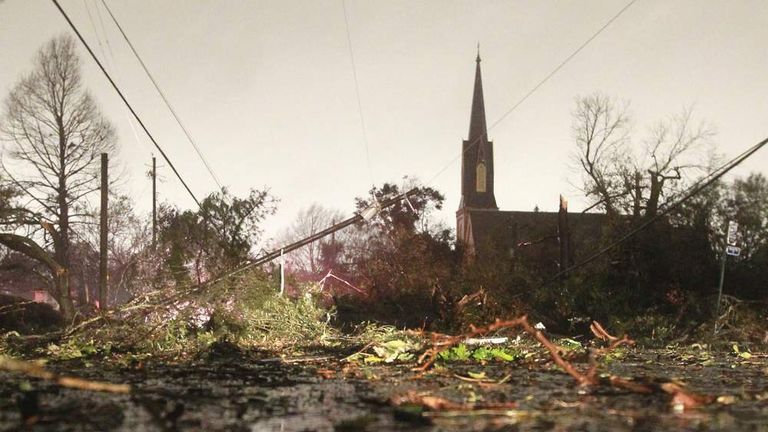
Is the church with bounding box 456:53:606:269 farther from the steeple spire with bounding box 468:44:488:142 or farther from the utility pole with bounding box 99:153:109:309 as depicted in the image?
the utility pole with bounding box 99:153:109:309

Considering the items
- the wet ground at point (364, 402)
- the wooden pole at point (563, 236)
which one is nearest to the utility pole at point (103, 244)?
the wooden pole at point (563, 236)

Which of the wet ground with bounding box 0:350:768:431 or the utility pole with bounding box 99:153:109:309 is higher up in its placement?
the utility pole with bounding box 99:153:109:309

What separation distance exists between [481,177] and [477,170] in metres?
0.88

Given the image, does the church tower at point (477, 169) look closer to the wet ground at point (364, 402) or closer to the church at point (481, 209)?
the church at point (481, 209)

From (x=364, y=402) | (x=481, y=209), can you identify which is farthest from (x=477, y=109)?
(x=364, y=402)

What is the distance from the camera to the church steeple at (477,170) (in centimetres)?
6356

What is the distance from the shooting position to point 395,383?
4.02 meters

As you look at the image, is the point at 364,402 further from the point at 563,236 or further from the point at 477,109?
the point at 477,109

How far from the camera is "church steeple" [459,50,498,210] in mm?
63556

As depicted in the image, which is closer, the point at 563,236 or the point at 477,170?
the point at 563,236

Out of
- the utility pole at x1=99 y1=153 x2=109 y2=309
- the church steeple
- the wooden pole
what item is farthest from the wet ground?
the church steeple

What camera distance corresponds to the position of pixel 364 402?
10.4 ft

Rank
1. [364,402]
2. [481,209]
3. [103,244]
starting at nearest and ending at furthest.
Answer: [364,402] → [103,244] → [481,209]

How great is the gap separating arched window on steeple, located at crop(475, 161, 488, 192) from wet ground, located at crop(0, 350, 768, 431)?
59.4m
